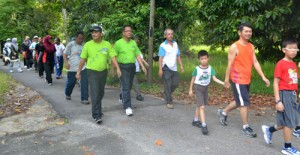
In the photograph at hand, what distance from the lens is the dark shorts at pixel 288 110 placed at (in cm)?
487

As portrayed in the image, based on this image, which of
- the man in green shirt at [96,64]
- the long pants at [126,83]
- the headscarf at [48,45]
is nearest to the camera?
the man in green shirt at [96,64]

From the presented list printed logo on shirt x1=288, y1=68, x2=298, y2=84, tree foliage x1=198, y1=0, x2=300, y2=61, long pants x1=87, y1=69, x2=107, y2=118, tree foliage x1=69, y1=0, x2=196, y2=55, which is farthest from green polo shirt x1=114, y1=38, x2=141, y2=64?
printed logo on shirt x1=288, y1=68, x2=298, y2=84

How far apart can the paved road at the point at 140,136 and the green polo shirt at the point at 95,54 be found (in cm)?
108

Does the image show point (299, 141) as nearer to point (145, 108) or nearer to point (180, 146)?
point (180, 146)

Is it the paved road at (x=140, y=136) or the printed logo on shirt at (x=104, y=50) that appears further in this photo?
the printed logo on shirt at (x=104, y=50)

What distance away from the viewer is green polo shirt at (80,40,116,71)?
646cm

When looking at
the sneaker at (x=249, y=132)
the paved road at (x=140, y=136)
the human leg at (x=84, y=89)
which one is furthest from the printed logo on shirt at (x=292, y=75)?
the human leg at (x=84, y=89)

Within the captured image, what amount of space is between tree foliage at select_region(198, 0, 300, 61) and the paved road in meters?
2.58

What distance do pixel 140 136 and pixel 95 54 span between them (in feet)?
5.87

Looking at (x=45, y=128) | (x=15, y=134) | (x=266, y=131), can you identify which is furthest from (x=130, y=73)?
(x=266, y=131)

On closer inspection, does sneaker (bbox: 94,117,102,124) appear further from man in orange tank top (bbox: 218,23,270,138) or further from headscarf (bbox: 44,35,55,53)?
headscarf (bbox: 44,35,55,53)

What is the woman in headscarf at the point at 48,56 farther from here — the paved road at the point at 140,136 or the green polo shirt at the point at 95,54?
the green polo shirt at the point at 95,54

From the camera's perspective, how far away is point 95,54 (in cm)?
646

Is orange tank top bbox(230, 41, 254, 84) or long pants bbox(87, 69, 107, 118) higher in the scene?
orange tank top bbox(230, 41, 254, 84)
